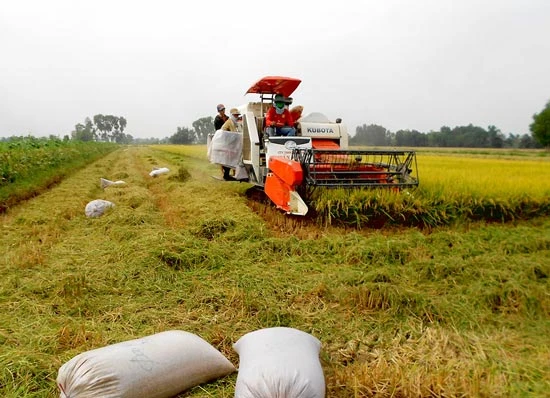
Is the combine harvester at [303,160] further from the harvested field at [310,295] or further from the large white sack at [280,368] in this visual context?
the large white sack at [280,368]

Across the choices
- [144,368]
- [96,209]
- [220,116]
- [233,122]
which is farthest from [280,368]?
[220,116]

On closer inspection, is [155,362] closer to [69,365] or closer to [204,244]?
[69,365]

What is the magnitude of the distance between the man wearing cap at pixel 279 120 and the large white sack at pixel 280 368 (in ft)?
18.4

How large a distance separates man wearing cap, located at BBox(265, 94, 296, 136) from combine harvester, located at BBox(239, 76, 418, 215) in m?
0.23

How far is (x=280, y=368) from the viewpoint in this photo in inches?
79.9

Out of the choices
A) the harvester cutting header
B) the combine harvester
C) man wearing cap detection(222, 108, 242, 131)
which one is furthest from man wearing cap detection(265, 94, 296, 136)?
man wearing cap detection(222, 108, 242, 131)

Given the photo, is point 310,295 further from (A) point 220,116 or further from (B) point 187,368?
(A) point 220,116

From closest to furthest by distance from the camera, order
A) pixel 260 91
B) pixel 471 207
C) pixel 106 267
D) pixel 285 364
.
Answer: pixel 285 364
pixel 106 267
pixel 471 207
pixel 260 91

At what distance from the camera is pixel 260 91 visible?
27.0ft

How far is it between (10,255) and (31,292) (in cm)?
133

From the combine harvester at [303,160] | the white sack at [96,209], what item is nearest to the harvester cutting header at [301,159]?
the combine harvester at [303,160]

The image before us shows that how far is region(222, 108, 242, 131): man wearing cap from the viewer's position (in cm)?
862

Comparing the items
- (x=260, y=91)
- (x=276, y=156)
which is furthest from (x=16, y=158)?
(x=276, y=156)

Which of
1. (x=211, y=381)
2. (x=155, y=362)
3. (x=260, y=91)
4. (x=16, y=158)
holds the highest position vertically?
(x=260, y=91)
